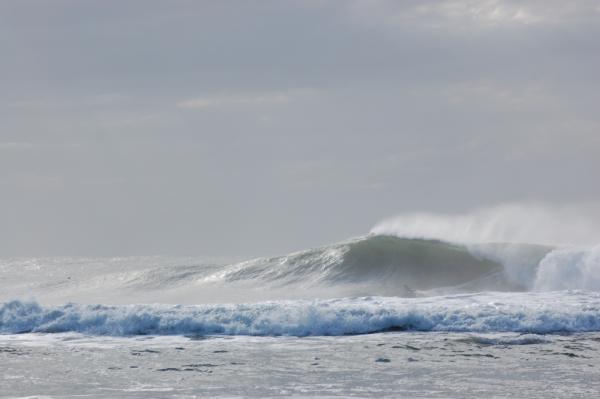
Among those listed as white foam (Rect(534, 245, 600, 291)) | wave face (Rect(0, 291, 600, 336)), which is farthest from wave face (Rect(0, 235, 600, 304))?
wave face (Rect(0, 291, 600, 336))

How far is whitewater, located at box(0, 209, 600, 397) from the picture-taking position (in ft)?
38.4

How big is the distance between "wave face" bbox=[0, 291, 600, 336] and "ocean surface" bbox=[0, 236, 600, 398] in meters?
0.03

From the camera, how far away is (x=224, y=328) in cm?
1689

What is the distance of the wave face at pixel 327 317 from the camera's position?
16.3 metres

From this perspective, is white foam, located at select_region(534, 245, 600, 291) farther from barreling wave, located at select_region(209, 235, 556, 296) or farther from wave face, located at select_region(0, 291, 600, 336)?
wave face, located at select_region(0, 291, 600, 336)

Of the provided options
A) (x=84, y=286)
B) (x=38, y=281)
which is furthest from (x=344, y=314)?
(x=38, y=281)

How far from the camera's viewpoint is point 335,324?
16.6 metres

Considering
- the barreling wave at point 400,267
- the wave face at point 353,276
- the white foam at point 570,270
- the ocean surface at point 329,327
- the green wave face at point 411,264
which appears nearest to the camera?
the ocean surface at point 329,327

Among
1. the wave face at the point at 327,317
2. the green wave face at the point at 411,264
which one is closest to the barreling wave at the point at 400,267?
the green wave face at the point at 411,264

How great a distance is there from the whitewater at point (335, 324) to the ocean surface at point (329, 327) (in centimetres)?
4

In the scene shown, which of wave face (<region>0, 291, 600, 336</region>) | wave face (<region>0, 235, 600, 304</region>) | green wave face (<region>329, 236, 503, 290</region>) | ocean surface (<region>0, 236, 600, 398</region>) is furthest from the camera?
green wave face (<region>329, 236, 503, 290</region>)

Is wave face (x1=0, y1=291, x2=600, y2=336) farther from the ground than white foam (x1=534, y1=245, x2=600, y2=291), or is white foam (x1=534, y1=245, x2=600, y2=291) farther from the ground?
white foam (x1=534, y1=245, x2=600, y2=291)

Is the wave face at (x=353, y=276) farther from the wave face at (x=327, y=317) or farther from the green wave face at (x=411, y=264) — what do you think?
the wave face at (x=327, y=317)

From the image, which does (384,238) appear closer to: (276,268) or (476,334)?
(276,268)
